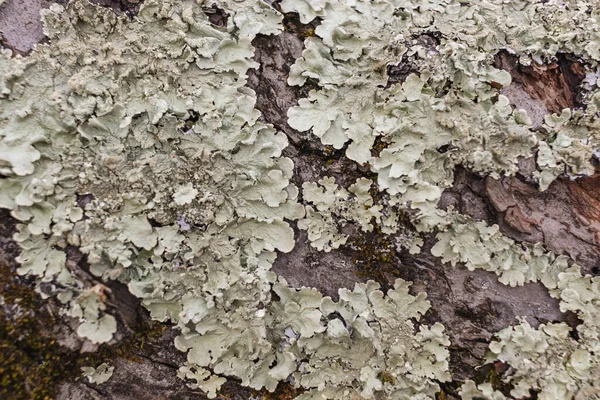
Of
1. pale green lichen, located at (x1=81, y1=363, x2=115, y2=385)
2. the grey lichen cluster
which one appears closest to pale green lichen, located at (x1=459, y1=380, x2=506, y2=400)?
the grey lichen cluster

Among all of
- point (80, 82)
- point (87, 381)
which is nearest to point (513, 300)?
point (87, 381)

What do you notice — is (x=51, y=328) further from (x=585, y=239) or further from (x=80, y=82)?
(x=585, y=239)

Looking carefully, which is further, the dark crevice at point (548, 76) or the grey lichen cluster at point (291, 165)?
the dark crevice at point (548, 76)

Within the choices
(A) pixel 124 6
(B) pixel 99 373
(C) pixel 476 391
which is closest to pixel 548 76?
(C) pixel 476 391

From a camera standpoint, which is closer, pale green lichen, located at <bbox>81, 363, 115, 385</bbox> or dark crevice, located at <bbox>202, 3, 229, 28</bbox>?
pale green lichen, located at <bbox>81, 363, 115, 385</bbox>

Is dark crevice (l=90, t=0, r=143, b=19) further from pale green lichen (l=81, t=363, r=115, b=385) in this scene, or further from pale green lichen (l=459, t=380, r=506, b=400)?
pale green lichen (l=459, t=380, r=506, b=400)

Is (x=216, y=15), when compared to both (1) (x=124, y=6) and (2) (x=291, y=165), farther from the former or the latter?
(2) (x=291, y=165)

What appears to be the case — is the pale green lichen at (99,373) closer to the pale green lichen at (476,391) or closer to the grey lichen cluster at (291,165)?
the grey lichen cluster at (291,165)

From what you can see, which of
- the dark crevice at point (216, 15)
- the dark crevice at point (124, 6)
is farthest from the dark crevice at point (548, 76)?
the dark crevice at point (124, 6)
